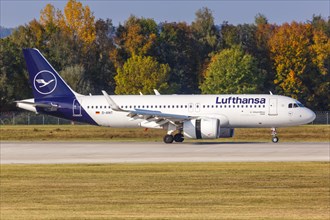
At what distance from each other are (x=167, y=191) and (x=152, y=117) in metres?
25.8

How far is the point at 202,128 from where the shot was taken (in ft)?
170

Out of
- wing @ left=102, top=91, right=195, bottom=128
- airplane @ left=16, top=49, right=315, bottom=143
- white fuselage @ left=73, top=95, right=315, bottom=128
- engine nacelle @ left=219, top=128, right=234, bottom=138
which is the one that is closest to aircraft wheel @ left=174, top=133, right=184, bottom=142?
airplane @ left=16, top=49, right=315, bottom=143

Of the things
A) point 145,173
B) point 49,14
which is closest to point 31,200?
point 145,173

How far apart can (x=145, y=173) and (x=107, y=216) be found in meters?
11.4

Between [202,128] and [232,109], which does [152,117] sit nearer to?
[202,128]

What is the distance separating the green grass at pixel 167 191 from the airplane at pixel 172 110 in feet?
52.5

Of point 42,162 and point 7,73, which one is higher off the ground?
point 7,73

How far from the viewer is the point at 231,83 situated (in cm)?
9581

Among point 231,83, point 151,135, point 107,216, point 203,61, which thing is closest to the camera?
point 107,216

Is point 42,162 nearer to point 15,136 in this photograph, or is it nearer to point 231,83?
point 15,136

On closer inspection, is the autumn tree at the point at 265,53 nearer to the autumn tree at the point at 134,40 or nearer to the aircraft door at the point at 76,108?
the autumn tree at the point at 134,40

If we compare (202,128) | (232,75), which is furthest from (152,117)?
(232,75)

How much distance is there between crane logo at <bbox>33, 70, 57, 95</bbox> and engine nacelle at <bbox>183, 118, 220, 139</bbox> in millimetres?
9563

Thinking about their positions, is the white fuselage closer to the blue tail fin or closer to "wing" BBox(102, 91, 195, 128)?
"wing" BBox(102, 91, 195, 128)
